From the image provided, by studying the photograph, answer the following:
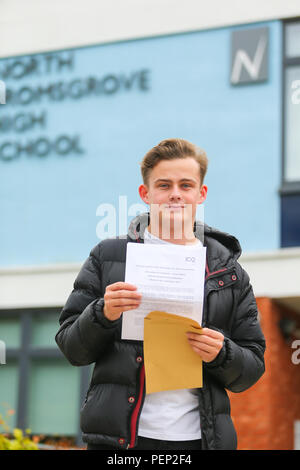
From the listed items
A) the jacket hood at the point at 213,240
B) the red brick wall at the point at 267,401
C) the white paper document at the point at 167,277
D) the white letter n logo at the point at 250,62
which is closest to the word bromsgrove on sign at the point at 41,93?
the white letter n logo at the point at 250,62

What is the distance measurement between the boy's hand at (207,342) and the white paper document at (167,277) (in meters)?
0.05

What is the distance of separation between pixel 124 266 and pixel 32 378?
7472mm

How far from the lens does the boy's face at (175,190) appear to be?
7.89 ft

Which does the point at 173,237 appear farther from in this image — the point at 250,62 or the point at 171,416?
the point at 250,62

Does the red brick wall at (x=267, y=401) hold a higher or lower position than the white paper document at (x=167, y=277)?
lower

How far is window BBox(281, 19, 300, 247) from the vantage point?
846 centimetres

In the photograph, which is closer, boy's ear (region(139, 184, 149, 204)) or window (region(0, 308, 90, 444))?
boy's ear (region(139, 184, 149, 204))

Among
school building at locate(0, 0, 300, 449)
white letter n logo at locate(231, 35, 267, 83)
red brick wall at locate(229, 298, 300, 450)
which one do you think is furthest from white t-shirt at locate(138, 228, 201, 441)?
white letter n logo at locate(231, 35, 267, 83)

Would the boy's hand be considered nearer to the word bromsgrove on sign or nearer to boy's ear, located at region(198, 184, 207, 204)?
boy's ear, located at region(198, 184, 207, 204)

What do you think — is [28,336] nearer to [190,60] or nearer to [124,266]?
[190,60]

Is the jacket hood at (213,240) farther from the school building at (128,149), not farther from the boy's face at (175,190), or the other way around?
the school building at (128,149)

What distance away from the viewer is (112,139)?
9.28 metres

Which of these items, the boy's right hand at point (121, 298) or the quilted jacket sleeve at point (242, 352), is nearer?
the boy's right hand at point (121, 298)

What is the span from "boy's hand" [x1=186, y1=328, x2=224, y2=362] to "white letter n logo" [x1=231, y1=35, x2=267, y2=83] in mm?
6864
